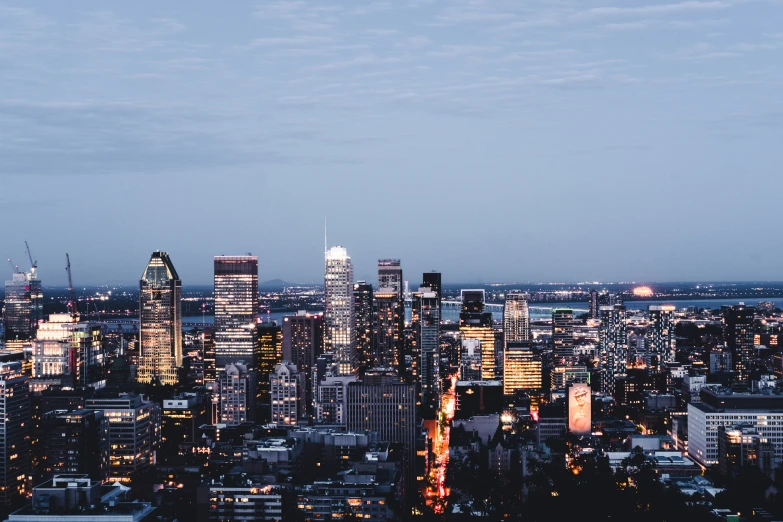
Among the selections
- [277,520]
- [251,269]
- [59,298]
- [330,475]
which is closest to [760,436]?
[330,475]

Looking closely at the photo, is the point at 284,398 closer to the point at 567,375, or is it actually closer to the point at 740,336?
the point at 567,375

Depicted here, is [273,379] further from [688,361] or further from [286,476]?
[688,361]

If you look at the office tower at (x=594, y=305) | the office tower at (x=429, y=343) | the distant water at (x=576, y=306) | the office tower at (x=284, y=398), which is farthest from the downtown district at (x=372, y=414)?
the distant water at (x=576, y=306)

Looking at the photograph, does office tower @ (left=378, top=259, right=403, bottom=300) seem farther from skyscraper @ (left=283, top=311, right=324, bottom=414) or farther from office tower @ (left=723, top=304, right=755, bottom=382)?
office tower @ (left=723, top=304, right=755, bottom=382)

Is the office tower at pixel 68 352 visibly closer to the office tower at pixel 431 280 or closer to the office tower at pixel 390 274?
the office tower at pixel 390 274

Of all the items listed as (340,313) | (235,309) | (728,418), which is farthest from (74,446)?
(235,309)

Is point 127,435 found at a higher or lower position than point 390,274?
lower

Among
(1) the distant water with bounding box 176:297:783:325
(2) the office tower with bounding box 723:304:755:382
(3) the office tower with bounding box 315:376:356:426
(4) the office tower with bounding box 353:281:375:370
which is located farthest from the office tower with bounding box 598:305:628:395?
(1) the distant water with bounding box 176:297:783:325
